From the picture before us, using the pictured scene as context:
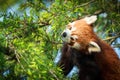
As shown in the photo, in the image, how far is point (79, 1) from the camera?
12.6 ft

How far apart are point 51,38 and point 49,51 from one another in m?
0.21

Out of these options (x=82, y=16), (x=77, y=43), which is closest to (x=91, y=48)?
(x=77, y=43)

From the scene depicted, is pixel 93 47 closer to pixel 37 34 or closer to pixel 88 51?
pixel 88 51

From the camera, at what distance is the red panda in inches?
137

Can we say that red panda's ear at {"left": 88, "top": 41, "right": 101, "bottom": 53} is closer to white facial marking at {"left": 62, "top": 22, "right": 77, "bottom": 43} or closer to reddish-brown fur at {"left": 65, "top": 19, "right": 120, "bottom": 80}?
reddish-brown fur at {"left": 65, "top": 19, "right": 120, "bottom": 80}

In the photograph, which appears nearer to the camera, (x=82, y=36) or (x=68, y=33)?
(x=68, y=33)

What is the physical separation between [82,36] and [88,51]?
0.18 m

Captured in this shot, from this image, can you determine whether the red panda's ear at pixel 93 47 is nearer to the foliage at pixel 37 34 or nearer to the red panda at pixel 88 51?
the red panda at pixel 88 51

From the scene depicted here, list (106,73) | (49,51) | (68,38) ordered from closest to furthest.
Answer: (49,51), (68,38), (106,73)

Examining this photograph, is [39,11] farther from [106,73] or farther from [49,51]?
[106,73]

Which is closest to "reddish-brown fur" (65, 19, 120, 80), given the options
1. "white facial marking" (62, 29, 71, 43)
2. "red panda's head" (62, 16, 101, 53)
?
"red panda's head" (62, 16, 101, 53)

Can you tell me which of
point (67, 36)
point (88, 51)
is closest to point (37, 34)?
point (67, 36)

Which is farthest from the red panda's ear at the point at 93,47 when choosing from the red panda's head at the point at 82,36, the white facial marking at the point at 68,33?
the white facial marking at the point at 68,33

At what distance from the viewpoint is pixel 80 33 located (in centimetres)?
352
